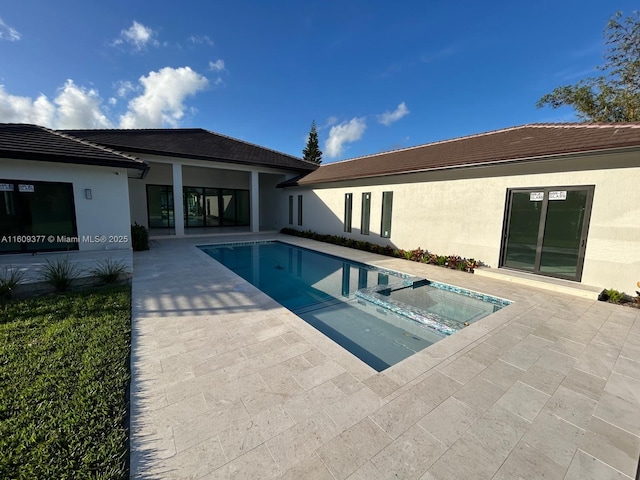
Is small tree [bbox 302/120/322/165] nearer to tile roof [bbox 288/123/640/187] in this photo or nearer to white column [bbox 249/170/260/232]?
white column [bbox 249/170/260/232]

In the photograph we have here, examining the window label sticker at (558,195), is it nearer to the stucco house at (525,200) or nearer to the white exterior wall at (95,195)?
the stucco house at (525,200)

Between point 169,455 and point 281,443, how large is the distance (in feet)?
2.85

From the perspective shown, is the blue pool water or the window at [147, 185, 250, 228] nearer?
the blue pool water

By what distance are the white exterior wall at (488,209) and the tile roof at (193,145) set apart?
5123mm

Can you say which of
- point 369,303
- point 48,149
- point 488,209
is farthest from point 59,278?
point 488,209

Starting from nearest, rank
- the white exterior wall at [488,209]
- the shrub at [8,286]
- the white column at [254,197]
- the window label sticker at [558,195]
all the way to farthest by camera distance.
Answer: the shrub at [8,286] < the white exterior wall at [488,209] < the window label sticker at [558,195] < the white column at [254,197]

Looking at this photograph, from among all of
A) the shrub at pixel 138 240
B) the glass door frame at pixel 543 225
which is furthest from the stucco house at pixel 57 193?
the glass door frame at pixel 543 225

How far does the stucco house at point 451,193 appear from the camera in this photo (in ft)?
20.3

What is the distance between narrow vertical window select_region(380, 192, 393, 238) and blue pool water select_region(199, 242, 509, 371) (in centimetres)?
259

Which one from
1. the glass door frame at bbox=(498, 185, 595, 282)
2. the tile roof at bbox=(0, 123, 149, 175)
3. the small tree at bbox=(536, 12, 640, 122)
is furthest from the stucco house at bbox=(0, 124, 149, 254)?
the small tree at bbox=(536, 12, 640, 122)

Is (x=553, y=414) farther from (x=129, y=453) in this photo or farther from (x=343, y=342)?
(x=129, y=453)

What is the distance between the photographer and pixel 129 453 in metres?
2.04

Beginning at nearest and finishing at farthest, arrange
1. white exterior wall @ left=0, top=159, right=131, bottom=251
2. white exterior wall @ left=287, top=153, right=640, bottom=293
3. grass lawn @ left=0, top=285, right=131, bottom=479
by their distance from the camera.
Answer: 1. grass lawn @ left=0, top=285, right=131, bottom=479
2. white exterior wall @ left=287, top=153, right=640, bottom=293
3. white exterior wall @ left=0, top=159, right=131, bottom=251

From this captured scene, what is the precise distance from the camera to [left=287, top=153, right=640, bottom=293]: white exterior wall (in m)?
5.95
